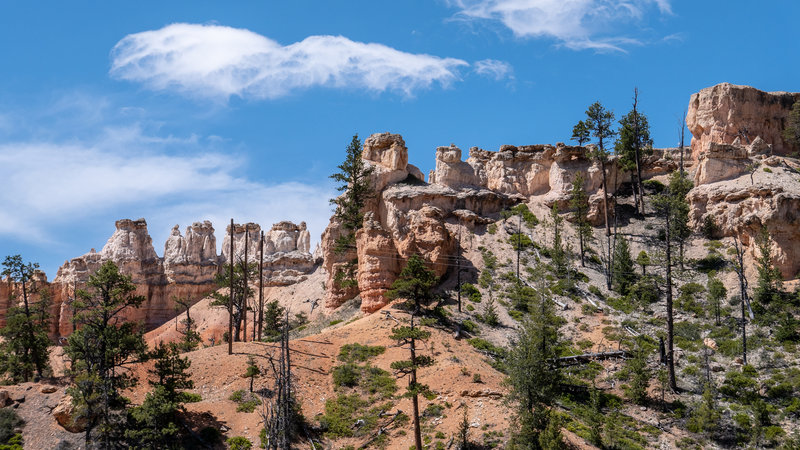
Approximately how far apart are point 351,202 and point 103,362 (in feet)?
110

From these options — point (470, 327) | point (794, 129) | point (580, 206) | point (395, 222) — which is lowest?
point (470, 327)

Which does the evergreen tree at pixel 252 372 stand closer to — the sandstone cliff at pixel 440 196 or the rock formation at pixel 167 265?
the sandstone cliff at pixel 440 196

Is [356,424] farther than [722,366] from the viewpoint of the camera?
No

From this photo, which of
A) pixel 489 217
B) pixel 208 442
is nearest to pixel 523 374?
pixel 208 442

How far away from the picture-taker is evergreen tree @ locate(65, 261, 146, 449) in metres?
39.4

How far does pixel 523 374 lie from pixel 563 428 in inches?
171

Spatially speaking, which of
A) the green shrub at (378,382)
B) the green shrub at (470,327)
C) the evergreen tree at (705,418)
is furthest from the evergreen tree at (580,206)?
the green shrub at (378,382)

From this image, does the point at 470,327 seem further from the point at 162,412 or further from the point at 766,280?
the point at 162,412

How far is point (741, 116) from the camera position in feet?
253

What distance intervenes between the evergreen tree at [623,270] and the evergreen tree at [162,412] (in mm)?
35936

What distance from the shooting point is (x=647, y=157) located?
79.9 metres

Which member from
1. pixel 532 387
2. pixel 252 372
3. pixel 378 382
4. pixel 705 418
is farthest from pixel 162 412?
pixel 705 418

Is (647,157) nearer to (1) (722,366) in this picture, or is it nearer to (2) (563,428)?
(1) (722,366)

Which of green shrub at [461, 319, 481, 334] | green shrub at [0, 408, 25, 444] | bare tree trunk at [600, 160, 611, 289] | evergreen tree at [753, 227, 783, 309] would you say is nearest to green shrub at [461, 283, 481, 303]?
green shrub at [461, 319, 481, 334]
